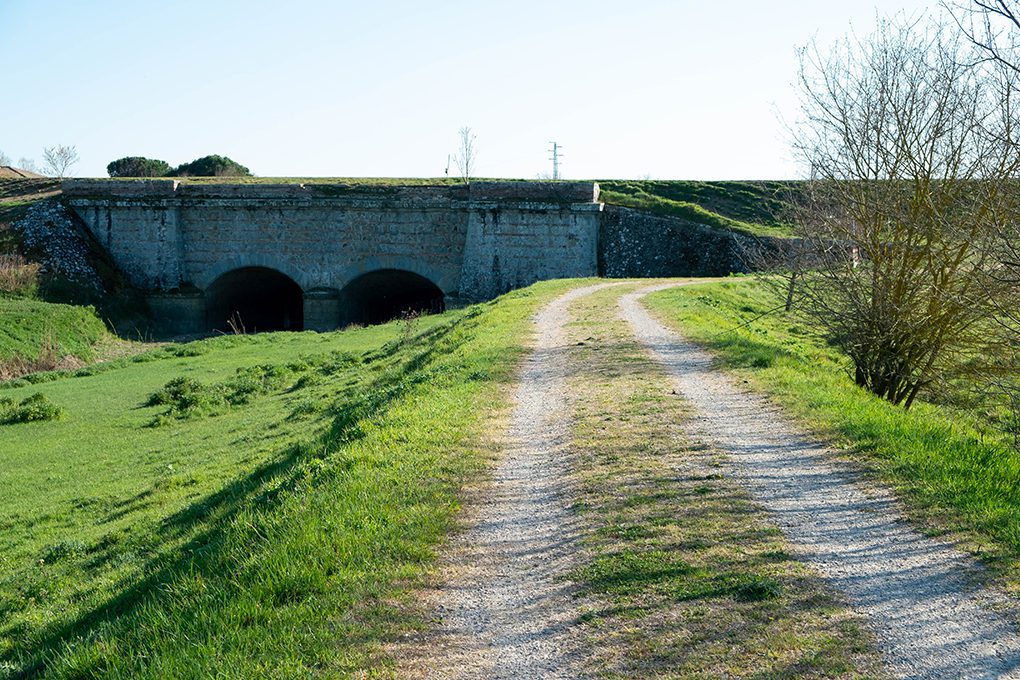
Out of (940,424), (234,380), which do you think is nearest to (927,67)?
(940,424)

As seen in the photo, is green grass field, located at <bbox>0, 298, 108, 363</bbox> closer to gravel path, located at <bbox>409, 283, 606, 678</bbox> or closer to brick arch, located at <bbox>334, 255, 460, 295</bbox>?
brick arch, located at <bbox>334, 255, 460, 295</bbox>

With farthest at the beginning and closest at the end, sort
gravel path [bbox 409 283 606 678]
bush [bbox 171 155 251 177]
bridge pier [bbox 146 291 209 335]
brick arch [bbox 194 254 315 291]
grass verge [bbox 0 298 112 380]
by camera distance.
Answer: bush [bbox 171 155 251 177] → bridge pier [bbox 146 291 209 335] → brick arch [bbox 194 254 315 291] → grass verge [bbox 0 298 112 380] → gravel path [bbox 409 283 606 678]

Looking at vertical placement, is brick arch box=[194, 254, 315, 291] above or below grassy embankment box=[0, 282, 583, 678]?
above

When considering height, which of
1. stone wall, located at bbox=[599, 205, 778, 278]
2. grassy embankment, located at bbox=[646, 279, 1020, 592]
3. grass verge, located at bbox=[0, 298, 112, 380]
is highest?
stone wall, located at bbox=[599, 205, 778, 278]

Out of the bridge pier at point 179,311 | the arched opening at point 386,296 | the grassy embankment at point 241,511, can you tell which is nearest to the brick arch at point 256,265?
the bridge pier at point 179,311

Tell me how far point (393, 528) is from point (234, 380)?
13824 mm

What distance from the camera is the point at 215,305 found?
32.4m

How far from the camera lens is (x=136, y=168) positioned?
1898 inches

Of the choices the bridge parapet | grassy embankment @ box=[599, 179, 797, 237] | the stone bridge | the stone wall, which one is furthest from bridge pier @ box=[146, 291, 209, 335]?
grassy embankment @ box=[599, 179, 797, 237]

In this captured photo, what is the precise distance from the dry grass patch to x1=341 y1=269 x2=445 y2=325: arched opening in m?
23.0

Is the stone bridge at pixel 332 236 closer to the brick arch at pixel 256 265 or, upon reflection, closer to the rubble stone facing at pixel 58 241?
the brick arch at pixel 256 265

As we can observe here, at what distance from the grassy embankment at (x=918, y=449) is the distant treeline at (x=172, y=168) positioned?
38.5m

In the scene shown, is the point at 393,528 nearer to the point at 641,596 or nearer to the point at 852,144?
the point at 641,596

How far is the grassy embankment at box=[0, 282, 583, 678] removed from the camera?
491 centimetres
